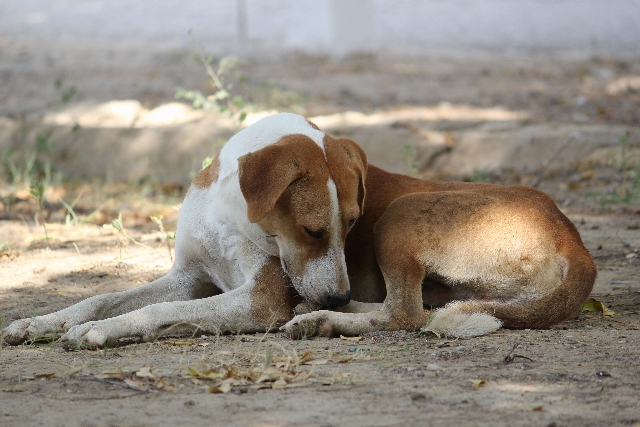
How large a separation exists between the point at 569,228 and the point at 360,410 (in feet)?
5.96

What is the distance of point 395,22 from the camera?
2148 centimetres

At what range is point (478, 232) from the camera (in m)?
3.84

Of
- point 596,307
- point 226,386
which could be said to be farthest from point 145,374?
point 596,307

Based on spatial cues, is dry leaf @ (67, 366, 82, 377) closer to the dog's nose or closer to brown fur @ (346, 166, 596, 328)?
the dog's nose

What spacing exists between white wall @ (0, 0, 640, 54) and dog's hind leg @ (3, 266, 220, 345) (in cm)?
1312

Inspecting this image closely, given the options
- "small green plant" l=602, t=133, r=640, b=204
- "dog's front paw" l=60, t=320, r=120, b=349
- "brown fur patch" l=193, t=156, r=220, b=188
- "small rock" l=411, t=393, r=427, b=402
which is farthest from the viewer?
"small green plant" l=602, t=133, r=640, b=204

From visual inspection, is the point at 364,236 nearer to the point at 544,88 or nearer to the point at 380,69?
the point at 544,88

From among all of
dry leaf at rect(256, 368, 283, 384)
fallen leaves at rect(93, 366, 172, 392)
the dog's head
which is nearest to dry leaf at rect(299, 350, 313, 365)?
dry leaf at rect(256, 368, 283, 384)

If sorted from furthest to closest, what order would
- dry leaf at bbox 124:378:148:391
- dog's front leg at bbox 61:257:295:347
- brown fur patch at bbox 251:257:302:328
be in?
brown fur patch at bbox 251:257:302:328, dog's front leg at bbox 61:257:295:347, dry leaf at bbox 124:378:148:391

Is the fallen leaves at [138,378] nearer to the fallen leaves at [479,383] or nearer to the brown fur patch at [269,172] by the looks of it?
the brown fur patch at [269,172]

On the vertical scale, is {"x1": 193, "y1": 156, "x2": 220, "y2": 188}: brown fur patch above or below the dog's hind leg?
above

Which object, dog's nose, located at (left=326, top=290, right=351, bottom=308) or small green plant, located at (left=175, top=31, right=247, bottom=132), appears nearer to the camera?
dog's nose, located at (left=326, top=290, right=351, bottom=308)

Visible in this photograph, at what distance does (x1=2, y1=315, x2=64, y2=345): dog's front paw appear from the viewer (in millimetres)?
3545

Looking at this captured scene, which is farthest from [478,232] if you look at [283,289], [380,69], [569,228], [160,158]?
[380,69]
